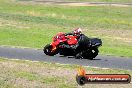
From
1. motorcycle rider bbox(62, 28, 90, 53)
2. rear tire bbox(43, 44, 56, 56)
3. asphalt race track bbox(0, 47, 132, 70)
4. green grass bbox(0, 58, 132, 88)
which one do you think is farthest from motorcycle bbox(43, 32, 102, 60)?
green grass bbox(0, 58, 132, 88)

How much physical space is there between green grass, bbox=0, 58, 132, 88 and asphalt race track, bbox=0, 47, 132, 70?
4.14 feet

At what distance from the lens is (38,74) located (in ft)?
57.0

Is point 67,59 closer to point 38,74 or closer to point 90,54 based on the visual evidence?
point 90,54

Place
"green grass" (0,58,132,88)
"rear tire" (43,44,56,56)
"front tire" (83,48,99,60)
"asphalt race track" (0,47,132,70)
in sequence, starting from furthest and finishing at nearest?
"rear tire" (43,44,56,56)
"front tire" (83,48,99,60)
"asphalt race track" (0,47,132,70)
"green grass" (0,58,132,88)

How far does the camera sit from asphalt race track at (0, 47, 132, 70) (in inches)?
834

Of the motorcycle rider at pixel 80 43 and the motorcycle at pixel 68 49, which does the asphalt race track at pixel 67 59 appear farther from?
the motorcycle rider at pixel 80 43

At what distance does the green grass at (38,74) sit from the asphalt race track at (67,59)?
4.14 ft

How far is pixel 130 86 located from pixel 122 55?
945 centimetres

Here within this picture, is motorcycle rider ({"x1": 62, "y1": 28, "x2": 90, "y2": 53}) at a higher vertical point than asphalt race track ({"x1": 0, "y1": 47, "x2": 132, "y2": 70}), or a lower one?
higher

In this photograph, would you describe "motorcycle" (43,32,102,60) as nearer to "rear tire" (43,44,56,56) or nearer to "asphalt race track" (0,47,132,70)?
"rear tire" (43,44,56,56)

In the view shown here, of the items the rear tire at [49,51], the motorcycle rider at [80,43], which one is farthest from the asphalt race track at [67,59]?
the motorcycle rider at [80,43]

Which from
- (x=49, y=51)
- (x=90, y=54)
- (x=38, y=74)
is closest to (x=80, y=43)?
(x=90, y=54)

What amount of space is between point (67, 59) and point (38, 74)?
5124mm

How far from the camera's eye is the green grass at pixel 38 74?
1548 centimetres
